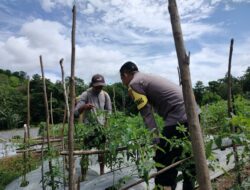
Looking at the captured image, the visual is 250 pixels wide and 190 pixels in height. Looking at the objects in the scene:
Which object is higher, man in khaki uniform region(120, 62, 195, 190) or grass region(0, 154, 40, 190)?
man in khaki uniform region(120, 62, 195, 190)

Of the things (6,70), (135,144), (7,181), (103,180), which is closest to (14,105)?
(6,70)

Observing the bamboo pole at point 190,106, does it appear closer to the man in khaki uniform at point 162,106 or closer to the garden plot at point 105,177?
the man in khaki uniform at point 162,106

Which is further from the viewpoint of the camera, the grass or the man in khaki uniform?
the grass

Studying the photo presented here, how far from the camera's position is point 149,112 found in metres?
2.74

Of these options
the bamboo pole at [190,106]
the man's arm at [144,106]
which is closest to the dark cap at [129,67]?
the man's arm at [144,106]

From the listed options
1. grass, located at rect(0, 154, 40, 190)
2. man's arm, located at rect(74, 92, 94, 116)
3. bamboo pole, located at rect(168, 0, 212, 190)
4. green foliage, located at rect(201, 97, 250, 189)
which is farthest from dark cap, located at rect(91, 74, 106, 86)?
bamboo pole, located at rect(168, 0, 212, 190)

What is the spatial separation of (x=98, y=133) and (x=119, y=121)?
0.51 meters

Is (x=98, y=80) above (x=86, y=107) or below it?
above

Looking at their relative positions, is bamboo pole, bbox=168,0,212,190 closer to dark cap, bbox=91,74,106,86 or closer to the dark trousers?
the dark trousers

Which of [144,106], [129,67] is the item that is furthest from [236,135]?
[129,67]

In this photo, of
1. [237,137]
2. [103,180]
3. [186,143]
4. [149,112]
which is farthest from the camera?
[103,180]

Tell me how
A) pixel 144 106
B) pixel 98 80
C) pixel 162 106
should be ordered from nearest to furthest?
pixel 144 106 → pixel 162 106 → pixel 98 80

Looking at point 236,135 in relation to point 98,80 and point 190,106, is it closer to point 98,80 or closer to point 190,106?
point 190,106

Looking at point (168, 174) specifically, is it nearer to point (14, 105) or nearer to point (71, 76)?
point (71, 76)
